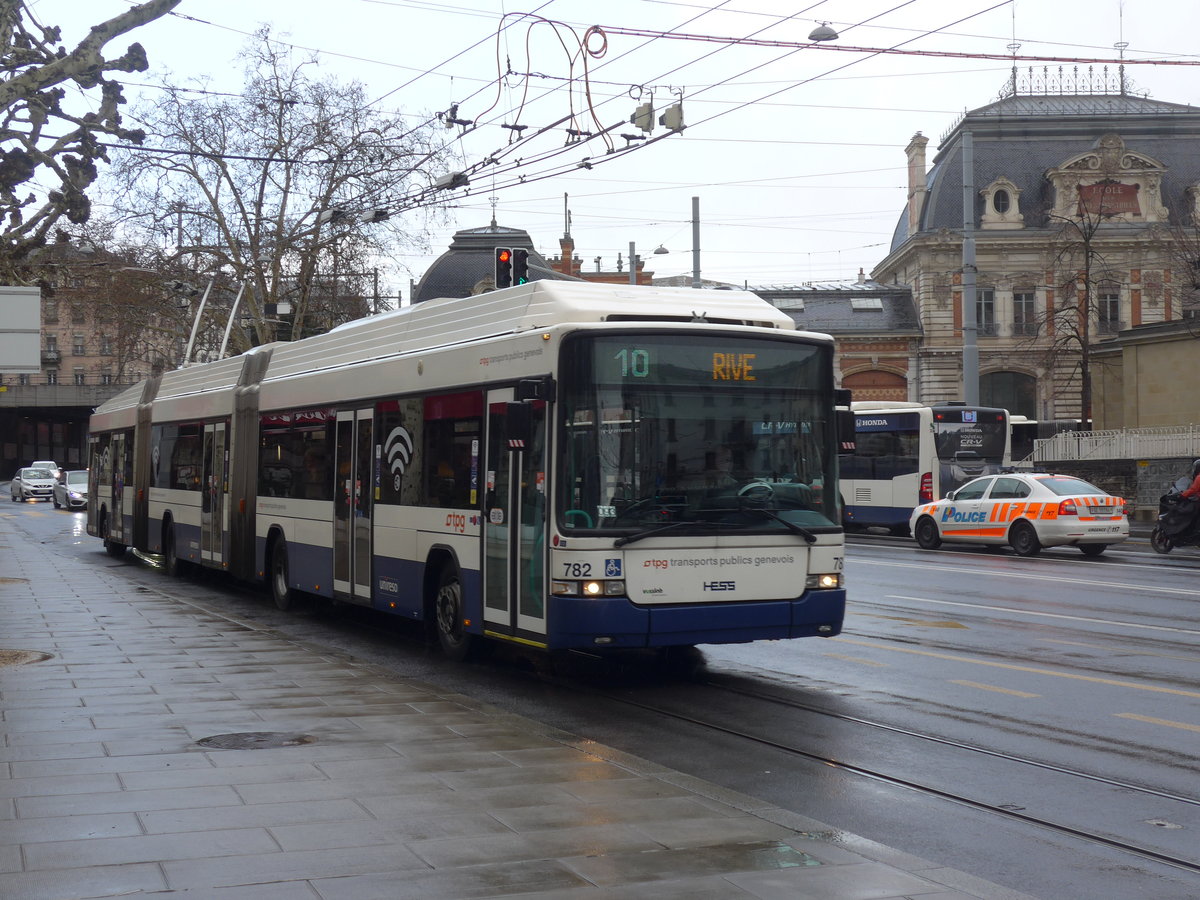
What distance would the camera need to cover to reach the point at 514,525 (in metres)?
11.0

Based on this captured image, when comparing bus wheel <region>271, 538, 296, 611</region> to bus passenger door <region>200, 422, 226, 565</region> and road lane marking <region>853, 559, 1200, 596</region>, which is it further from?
road lane marking <region>853, 559, 1200, 596</region>

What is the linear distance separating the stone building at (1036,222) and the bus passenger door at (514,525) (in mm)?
56906

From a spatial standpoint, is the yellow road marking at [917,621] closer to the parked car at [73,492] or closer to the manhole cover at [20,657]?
the manhole cover at [20,657]

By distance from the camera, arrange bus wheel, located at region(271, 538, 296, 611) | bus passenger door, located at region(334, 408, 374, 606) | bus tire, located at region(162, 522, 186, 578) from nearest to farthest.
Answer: bus passenger door, located at region(334, 408, 374, 606) < bus wheel, located at region(271, 538, 296, 611) < bus tire, located at region(162, 522, 186, 578)

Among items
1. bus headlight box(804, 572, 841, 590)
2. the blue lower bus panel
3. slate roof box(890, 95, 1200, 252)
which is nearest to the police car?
bus headlight box(804, 572, 841, 590)

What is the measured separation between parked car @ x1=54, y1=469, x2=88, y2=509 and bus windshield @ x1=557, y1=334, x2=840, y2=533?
51.4 meters

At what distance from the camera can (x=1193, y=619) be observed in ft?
50.6

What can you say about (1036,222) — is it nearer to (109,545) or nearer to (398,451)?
(109,545)

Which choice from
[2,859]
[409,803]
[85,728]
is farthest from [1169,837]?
[85,728]

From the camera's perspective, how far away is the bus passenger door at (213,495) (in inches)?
785

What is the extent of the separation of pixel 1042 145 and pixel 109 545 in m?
51.1

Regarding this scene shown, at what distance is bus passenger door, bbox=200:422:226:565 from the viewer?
19.9 meters

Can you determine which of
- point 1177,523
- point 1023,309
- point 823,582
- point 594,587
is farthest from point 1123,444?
point 594,587

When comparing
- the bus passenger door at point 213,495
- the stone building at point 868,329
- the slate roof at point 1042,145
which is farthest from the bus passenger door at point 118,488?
the slate roof at point 1042,145
